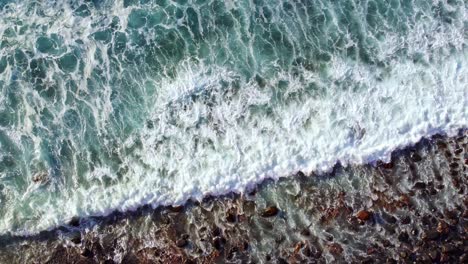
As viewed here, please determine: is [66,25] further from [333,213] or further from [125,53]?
[333,213]

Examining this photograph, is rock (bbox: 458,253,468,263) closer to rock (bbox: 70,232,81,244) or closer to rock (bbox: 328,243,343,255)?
rock (bbox: 328,243,343,255)

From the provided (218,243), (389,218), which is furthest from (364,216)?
(218,243)

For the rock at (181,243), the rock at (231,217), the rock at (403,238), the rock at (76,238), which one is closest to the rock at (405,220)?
the rock at (403,238)

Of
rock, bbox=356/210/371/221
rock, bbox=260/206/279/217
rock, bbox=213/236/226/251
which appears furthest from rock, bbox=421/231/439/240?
rock, bbox=213/236/226/251

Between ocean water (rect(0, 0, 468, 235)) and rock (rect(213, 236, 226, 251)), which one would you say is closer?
rock (rect(213, 236, 226, 251))

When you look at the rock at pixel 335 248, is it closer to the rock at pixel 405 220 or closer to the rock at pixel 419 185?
the rock at pixel 405 220
